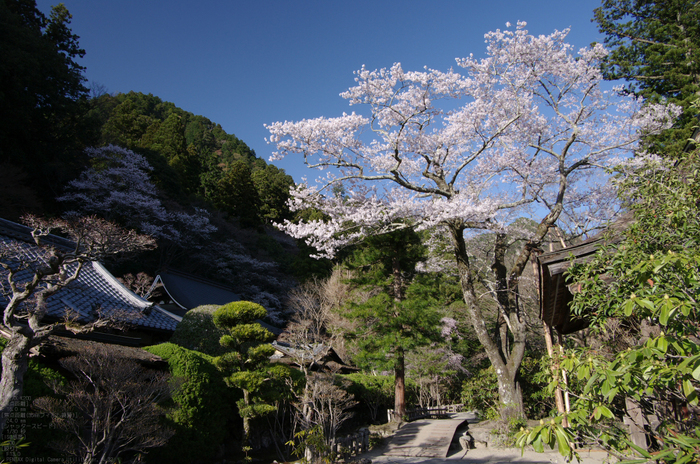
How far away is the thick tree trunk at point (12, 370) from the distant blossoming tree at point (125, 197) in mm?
13073

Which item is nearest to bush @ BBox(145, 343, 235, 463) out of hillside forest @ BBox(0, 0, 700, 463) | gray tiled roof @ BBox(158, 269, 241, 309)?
hillside forest @ BBox(0, 0, 700, 463)

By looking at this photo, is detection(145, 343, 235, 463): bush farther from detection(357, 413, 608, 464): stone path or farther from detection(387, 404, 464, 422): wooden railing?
detection(387, 404, 464, 422): wooden railing

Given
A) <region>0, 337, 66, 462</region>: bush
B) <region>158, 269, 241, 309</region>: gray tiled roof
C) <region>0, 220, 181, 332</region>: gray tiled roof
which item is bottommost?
<region>0, 337, 66, 462</region>: bush

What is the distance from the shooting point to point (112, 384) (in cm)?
435

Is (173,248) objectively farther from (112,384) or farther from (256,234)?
(112,384)

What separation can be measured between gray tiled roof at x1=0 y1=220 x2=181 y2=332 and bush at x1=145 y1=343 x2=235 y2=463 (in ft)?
3.43

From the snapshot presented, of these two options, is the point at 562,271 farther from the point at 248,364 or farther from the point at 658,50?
the point at 658,50

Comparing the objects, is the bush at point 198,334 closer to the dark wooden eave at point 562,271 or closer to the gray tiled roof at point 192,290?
the gray tiled roof at point 192,290

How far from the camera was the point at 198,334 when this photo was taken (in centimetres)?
930

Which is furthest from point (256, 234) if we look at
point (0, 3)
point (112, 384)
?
point (112, 384)

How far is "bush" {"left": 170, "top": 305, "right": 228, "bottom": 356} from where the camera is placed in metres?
9.12

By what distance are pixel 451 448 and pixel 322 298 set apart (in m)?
11.4

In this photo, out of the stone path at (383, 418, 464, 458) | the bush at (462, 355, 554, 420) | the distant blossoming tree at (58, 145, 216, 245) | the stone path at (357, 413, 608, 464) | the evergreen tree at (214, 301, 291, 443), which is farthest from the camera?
the distant blossoming tree at (58, 145, 216, 245)

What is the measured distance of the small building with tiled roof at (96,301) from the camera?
6.37 m
